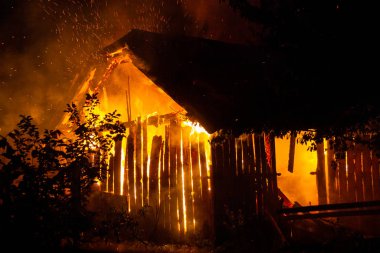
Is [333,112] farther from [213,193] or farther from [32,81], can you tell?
[32,81]

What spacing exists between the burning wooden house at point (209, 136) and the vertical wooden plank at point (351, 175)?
28mm

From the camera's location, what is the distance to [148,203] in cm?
1050

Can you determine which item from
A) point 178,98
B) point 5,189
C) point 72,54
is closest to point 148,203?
point 178,98

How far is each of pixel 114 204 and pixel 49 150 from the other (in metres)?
4.43

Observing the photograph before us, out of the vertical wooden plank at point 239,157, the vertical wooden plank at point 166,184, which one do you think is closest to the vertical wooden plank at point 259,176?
the vertical wooden plank at point 239,157

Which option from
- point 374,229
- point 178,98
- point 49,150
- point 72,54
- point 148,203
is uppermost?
point 72,54

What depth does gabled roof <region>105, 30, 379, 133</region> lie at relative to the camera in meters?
6.25

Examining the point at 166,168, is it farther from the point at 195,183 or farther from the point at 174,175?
the point at 195,183

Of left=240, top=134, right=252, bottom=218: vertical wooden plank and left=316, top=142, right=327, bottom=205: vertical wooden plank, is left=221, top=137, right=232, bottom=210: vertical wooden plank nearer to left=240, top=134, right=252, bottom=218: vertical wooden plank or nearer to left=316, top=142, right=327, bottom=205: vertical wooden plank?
left=240, top=134, right=252, bottom=218: vertical wooden plank

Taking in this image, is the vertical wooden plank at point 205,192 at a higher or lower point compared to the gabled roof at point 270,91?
lower

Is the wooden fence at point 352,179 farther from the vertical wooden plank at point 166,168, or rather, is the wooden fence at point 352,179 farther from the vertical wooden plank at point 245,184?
the vertical wooden plank at point 166,168

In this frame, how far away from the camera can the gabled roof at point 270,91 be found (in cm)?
625

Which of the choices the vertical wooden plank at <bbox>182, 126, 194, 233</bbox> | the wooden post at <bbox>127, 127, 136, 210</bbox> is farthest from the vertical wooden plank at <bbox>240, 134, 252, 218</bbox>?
the wooden post at <bbox>127, 127, 136, 210</bbox>

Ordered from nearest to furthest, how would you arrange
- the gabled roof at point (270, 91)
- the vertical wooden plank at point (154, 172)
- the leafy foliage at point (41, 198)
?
the leafy foliage at point (41, 198) → the gabled roof at point (270, 91) → the vertical wooden plank at point (154, 172)
